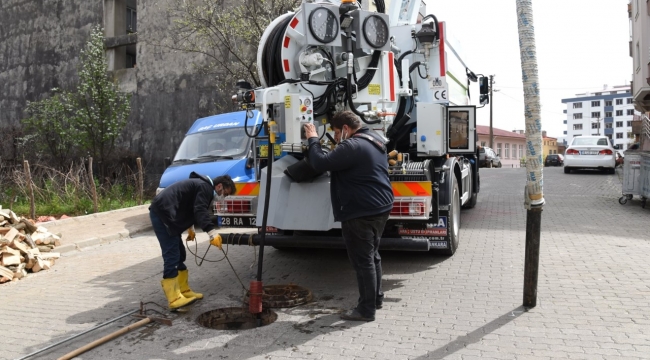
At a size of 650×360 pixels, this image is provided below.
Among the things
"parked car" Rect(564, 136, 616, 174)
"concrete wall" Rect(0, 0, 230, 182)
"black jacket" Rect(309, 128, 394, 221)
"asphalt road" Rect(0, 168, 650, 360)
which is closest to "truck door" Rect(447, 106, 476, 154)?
"asphalt road" Rect(0, 168, 650, 360)

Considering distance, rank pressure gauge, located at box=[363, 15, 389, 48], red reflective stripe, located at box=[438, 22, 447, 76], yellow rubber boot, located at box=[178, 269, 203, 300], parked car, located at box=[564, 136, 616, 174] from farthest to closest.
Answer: parked car, located at box=[564, 136, 616, 174] → red reflective stripe, located at box=[438, 22, 447, 76] → pressure gauge, located at box=[363, 15, 389, 48] → yellow rubber boot, located at box=[178, 269, 203, 300]

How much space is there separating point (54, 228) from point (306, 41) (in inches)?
302

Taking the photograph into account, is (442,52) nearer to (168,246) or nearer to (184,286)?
(168,246)

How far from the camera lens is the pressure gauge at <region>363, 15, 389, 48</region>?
6070 millimetres

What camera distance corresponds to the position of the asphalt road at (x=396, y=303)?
445cm

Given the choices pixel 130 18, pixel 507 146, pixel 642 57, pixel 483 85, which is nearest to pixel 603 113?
pixel 507 146

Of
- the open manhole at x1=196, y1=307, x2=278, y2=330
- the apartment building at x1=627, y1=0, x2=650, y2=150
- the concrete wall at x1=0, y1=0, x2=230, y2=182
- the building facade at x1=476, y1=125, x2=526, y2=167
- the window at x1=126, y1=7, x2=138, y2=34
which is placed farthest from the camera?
the building facade at x1=476, y1=125, x2=526, y2=167

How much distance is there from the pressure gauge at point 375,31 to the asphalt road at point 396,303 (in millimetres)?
2715

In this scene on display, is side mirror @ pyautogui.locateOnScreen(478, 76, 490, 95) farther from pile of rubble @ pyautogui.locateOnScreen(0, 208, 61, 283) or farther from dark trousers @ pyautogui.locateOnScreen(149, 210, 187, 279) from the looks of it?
pile of rubble @ pyautogui.locateOnScreen(0, 208, 61, 283)

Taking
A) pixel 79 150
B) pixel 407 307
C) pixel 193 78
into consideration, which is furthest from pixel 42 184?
pixel 407 307

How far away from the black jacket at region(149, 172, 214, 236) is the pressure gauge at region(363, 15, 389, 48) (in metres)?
2.33

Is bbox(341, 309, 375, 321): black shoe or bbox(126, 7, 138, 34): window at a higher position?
bbox(126, 7, 138, 34): window

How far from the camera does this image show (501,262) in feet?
23.5

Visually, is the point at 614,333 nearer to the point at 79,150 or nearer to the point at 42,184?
the point at 42,184
